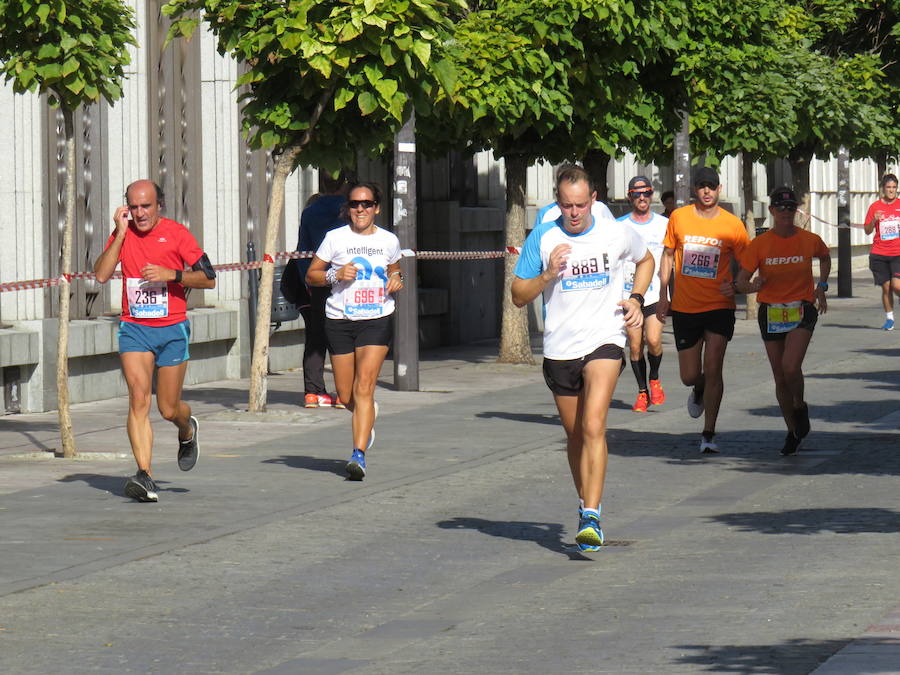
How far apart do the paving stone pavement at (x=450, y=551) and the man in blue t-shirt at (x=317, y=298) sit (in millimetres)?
663

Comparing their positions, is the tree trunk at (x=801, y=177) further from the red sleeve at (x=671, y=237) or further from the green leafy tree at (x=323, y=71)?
the red sleeve at (x=671, y=237)

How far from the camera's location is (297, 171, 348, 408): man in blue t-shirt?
15594 millimetres

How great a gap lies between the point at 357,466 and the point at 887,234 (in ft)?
44.5

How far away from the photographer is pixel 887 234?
23.1 meters

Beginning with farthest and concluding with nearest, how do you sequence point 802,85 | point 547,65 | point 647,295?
1. point 802,85
2. point 547,65
3. point 647,295

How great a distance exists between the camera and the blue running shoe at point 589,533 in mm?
8539

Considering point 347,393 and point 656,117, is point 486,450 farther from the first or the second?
point 656,117

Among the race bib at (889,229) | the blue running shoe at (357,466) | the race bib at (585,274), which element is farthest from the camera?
the race bib at (889,229)

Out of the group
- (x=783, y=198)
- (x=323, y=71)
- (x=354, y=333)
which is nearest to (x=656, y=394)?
(x=783, y=198)

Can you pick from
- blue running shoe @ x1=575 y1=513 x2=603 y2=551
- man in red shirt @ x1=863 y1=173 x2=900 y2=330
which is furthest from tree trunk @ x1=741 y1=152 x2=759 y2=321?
blue running shoe @ x1=575 y1=513 x2=603 y2=551

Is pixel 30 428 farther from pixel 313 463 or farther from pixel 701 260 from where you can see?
pixel 701 260

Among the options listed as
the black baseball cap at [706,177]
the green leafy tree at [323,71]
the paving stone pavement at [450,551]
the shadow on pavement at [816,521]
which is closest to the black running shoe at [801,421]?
the paving stone pavement at [450,551]

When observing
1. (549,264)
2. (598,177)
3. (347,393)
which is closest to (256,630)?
(549,264)

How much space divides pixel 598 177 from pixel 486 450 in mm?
9493
